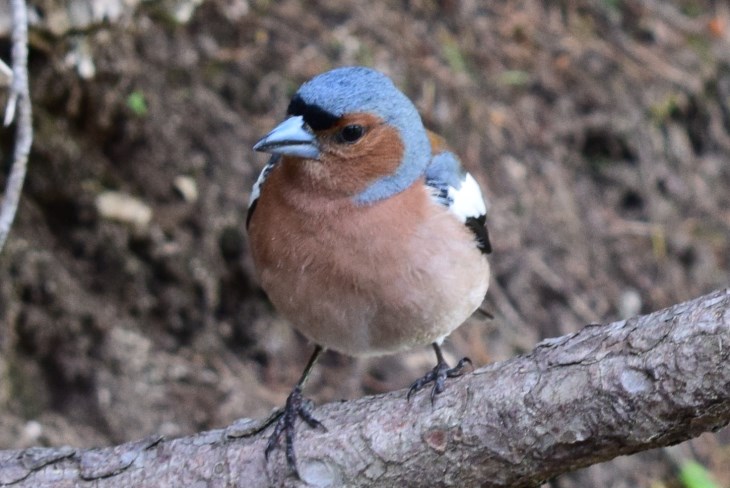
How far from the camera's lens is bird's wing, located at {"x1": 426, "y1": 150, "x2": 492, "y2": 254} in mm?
3572

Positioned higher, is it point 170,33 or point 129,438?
point 170,33

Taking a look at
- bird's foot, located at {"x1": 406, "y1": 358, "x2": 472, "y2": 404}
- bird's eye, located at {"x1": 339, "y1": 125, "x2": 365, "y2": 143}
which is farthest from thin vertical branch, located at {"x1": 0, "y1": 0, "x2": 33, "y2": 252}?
bird's foot, located at {"x1": 406, "y1": 358, "x2": 472, "y2": 404}

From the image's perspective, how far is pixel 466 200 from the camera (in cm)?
371

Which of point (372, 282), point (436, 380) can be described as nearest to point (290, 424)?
point (436, 380)

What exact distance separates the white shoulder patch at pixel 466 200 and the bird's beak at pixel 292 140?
0.60m

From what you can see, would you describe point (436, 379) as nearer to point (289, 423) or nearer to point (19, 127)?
point (289, 423)

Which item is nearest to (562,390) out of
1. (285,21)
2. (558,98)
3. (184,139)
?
(184,139)

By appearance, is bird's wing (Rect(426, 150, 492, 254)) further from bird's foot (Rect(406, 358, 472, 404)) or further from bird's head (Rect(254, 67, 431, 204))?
bird's foot (Rect(406, 358, 472, 404))

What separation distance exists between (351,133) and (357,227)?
0.35 meters

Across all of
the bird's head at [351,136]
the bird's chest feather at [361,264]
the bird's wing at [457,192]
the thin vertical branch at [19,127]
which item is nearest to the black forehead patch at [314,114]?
the bird's head at [351,136]

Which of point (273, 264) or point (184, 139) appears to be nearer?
point (273, 264)

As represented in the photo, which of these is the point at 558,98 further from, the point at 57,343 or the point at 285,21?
the point at 57,343

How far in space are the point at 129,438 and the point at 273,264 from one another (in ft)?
5.56

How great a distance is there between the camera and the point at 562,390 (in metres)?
2.50
